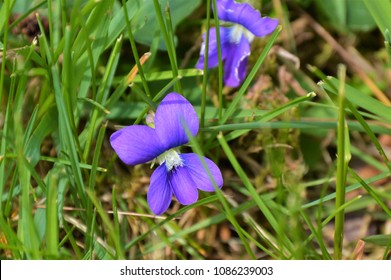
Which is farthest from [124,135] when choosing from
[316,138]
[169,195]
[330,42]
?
[330,42]

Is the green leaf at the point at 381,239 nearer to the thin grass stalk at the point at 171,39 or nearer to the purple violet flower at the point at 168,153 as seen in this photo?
the purple violet flower at the point at 168,153

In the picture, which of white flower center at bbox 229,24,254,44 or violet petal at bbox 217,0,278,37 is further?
white flower center at bbox 229,24,254,44

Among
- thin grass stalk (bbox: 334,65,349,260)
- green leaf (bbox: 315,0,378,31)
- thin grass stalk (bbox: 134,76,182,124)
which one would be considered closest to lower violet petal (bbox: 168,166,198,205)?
thin grass stalk (bbox: 134,76,182,124)

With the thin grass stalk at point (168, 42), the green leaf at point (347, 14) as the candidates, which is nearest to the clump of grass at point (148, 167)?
the thin grass stalk at point (168, 42)

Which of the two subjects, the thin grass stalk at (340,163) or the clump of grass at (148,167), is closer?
the thin grass stalk at (340,163)

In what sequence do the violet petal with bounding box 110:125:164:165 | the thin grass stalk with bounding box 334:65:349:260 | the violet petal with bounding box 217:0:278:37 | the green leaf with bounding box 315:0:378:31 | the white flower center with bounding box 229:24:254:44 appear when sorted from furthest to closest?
the green leaf with bounding box 315:0:378:31 → the white flower center with bounding box 229:24:254:44 → the violet petal with bounding box 217:0:278:37 → the violet petal with bounding box 110:125:164:165 → the thin grass stalk with bounding box 334:65:349:260

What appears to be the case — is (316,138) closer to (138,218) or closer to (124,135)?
(138,218)

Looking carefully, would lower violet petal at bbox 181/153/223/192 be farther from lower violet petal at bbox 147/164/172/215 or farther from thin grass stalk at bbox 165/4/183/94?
thin grass stalk at bbox 165/4/183/94
